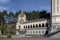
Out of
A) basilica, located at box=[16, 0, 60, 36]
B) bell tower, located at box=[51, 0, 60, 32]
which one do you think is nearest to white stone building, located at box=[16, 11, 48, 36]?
basilica, located at box=[16, 0, 60, 36]

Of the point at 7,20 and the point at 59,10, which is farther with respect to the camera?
the point at 7,20

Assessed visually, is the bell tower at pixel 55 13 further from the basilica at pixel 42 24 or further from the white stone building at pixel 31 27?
the white stone building at pixel 31 27

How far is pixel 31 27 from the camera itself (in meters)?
70.3

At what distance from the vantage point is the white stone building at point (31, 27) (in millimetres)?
59781

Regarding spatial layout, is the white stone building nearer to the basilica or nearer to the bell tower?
the basilica

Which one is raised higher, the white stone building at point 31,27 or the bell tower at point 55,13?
the bell tower at point 55,13

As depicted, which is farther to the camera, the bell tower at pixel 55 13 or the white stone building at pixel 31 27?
the white stone building at pixel 31 27

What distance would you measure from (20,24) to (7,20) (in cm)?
1703

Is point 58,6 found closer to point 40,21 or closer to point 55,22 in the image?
point 55,22

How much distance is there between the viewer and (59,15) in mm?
54000

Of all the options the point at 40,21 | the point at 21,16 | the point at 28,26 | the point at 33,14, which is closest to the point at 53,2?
the point at 40,21

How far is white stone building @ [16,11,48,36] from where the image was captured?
2354 inches

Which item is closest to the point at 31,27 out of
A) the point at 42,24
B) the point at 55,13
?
the point at 42,24

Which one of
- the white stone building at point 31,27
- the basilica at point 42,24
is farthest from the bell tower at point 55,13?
the white stone building at point 31,27
